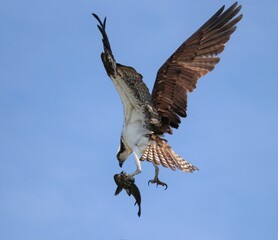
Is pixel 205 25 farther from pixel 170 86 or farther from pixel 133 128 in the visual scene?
pixel 133 128

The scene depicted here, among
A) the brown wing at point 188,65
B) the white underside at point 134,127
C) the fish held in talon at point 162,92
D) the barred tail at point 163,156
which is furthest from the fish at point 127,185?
the brown wing at point 188,65

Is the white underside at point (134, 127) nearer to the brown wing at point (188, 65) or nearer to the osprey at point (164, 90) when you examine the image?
the osprey at point (164, 90)

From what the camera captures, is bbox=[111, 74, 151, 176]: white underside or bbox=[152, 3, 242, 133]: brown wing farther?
bbox=[152, 3, 242, 133]: brown wing

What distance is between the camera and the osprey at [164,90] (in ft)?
41.0

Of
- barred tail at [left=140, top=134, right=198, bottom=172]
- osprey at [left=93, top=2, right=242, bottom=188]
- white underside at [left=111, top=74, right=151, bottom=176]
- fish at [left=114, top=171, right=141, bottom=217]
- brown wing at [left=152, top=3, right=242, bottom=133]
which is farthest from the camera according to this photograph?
brown wing at [left=152, top=3, right=242, bottom=133]

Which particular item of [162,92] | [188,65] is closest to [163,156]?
[162,92]

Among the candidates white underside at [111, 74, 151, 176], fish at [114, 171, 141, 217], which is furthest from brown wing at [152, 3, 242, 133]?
fish at [114, 171, 141, 217]

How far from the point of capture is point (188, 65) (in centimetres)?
1418

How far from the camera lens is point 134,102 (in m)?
12.8

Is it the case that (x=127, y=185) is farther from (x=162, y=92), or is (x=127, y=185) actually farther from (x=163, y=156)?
(x=162, y=92)

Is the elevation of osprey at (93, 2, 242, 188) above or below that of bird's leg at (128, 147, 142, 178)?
above

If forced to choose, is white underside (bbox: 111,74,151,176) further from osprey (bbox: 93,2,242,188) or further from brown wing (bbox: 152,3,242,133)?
brown wing (bbox: 152,3,242,133)

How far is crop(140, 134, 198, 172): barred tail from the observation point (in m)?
13.1

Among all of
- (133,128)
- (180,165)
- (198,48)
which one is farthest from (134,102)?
(198,48)
